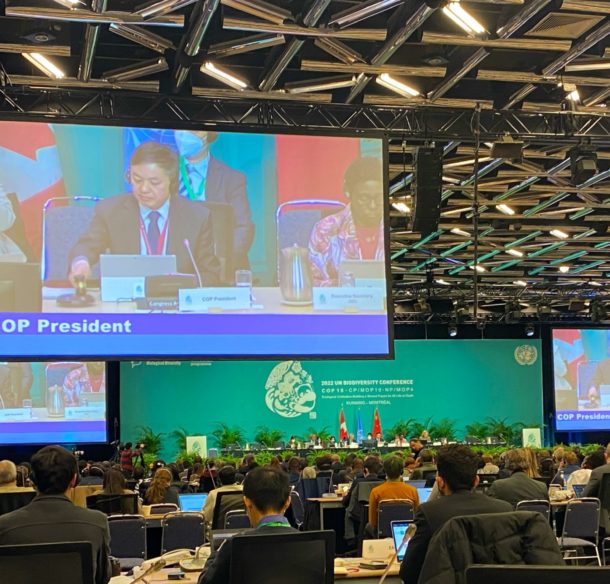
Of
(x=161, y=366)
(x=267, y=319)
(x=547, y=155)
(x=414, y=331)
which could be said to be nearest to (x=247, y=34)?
(x=267, y=319)

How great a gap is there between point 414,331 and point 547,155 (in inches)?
573

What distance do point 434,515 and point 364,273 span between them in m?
3.72

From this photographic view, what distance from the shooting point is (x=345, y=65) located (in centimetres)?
830

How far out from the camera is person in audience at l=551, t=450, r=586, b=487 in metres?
10.8

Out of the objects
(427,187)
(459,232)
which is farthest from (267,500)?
(459,232)

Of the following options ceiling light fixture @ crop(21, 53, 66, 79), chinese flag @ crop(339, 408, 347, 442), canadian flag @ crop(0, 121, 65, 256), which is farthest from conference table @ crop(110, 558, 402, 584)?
chinese flag @ crop(339, 408, 347, 442)

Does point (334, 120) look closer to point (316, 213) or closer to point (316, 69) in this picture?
point (316, 69)

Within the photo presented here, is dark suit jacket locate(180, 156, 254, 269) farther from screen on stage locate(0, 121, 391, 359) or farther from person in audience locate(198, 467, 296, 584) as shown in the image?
person in audience locate(198, 467, 296, 584)

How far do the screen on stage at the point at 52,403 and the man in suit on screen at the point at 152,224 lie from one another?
9029 millimetres

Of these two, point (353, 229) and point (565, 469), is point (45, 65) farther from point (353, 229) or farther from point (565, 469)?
point (565, 469)

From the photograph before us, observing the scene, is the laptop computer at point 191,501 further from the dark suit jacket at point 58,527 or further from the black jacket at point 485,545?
the black jacket at point 485,545

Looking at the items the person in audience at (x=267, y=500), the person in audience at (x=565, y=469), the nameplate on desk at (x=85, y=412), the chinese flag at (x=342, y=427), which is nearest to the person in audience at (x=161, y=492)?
the person in audience at (x=565, y=469)

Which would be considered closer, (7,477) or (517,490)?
(517,490)

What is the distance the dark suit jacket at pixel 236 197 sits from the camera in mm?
6930
